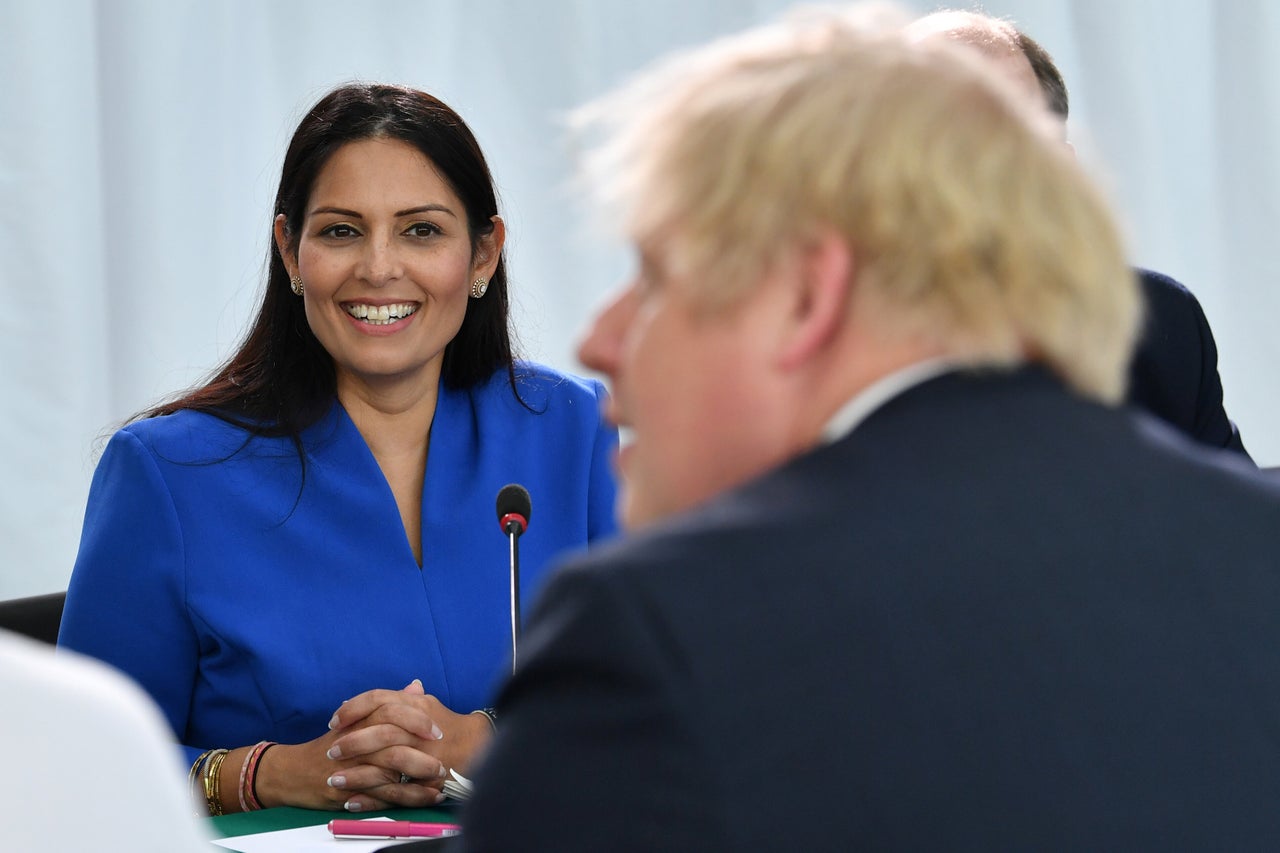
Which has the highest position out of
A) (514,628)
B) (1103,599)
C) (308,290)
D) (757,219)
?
(757,219)

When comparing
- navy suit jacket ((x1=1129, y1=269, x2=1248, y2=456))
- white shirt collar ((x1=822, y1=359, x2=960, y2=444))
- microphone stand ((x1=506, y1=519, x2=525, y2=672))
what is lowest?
microphone stand ((x1=506, y1=519, x2=525, y2=672))

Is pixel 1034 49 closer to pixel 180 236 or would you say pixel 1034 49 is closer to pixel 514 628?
pixel 514 628

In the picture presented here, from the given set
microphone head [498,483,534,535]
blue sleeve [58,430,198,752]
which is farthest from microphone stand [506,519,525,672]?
Answer: blue sleeve [58,430,198,752]

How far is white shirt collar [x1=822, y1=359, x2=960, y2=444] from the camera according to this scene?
77 cm

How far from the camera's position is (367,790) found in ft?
5.68

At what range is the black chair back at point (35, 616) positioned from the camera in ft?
7.27

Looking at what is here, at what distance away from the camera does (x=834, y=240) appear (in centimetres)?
77

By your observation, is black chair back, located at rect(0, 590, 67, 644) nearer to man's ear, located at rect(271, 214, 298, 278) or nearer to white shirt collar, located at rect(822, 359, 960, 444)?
man's ear, located at rect(271, 214, 298, 278)

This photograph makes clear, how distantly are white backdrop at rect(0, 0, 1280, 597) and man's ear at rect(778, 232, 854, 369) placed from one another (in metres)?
2.00

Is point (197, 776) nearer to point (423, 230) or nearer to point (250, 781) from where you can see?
point (250, 781)

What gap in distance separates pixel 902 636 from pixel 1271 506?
0.28m

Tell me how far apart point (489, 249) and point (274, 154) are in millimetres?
1128

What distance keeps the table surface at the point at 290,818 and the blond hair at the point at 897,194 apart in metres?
1.01

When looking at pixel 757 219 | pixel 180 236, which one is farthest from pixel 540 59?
pixel 757 219
